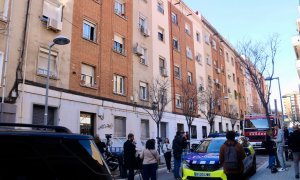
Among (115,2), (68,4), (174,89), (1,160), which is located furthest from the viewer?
(174,89)

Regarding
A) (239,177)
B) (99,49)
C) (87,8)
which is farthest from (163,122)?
(239,177)

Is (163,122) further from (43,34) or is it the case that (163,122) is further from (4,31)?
(4,31)

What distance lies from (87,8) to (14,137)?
18270 millimetres

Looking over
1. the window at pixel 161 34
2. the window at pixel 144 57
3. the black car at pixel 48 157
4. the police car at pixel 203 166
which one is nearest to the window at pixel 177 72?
the window at pixel 161 34

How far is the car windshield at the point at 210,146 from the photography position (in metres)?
11.0

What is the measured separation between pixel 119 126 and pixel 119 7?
8.94 m

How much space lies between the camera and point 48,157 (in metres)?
2.69

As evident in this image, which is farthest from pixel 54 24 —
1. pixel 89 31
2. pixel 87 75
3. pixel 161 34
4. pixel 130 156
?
pixel 161 34

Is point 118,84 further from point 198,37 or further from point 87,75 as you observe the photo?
point 198,37

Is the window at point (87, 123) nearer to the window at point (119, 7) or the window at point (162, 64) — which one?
the window at point (119, 7)

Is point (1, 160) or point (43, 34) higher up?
point (43, 34)

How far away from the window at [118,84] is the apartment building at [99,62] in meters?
0.01

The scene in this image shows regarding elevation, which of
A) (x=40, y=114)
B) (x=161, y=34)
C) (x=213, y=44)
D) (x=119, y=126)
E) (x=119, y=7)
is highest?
(x=213, y=44)

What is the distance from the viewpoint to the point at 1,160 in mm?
2451
